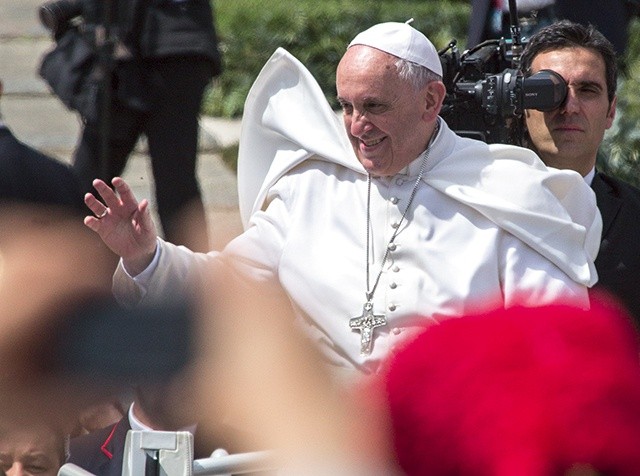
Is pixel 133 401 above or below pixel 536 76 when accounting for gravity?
below

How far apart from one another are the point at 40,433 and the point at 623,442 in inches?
71.1

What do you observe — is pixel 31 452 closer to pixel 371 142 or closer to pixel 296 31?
pixel 371 142

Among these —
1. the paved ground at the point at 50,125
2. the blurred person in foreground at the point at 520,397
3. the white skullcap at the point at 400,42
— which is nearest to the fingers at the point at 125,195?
the white skullcap at the point at 400,42

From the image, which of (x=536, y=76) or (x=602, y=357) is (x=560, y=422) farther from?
(x=536, y=76)

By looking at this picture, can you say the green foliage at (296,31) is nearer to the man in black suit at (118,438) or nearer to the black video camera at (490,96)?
the black video camera at (490,96)

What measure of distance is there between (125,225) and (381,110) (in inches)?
26.7

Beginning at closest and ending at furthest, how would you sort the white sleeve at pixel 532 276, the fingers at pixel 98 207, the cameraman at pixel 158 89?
the fingers at pixel 98 207 < the white sleeve at pixel 532 276 < the cameraman at pixel 158 89

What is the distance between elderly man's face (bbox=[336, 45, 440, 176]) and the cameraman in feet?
6.63

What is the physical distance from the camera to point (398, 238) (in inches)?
135

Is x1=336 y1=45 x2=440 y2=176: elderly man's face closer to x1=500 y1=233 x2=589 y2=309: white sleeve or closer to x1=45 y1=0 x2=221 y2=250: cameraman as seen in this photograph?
x1=500 y1=233 x2=589 y2=309: white sleeve

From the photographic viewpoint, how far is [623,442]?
57.6 inches

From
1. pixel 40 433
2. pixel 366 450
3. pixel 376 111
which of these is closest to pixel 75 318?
pixel 40 433

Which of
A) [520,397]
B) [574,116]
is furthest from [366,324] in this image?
[520,397]

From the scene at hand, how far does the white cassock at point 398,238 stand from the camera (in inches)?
129
